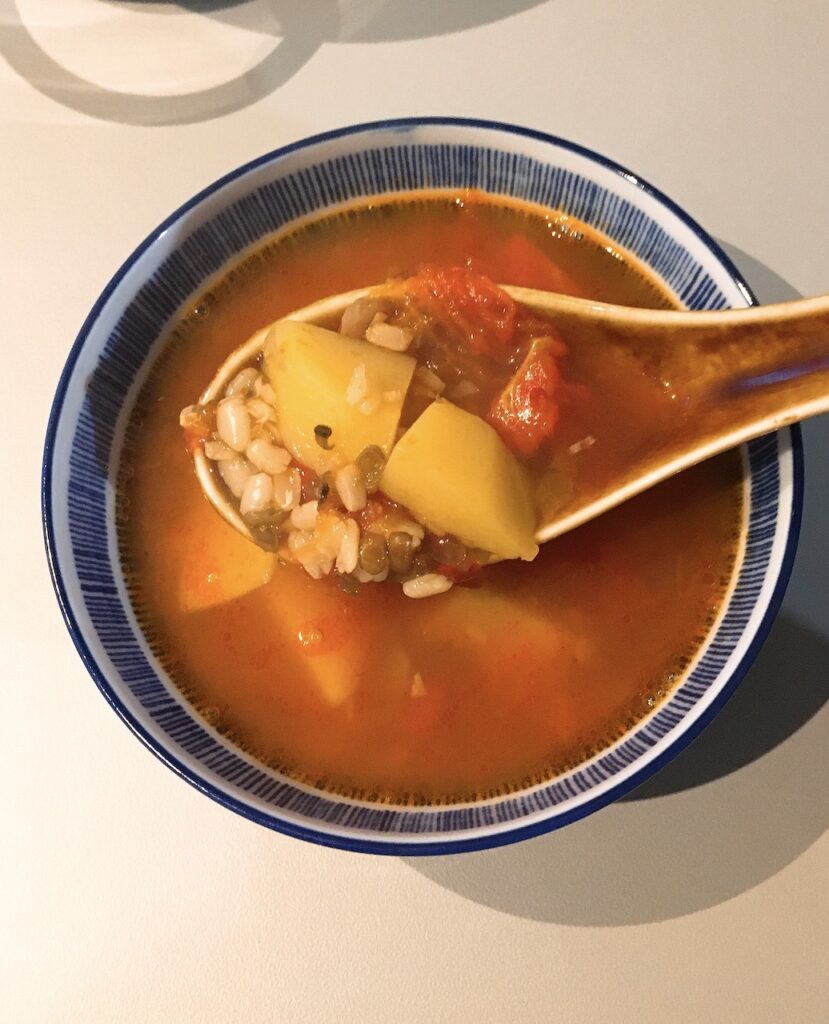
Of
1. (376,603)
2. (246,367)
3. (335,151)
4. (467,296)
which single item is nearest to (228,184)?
(335,151)

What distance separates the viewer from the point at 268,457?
199 cm

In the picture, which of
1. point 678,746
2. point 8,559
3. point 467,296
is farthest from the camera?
point 8,559

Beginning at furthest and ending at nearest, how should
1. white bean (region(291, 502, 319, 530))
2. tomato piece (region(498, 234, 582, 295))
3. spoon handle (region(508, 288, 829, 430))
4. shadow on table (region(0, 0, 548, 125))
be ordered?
shadow on table (region(0, 0, 548, 125)), tomato piece (region(498, 234, 582, 295)), white bean (region(291, 502, 319, 530)), spoon handle (region(508, 288, 829, 430))

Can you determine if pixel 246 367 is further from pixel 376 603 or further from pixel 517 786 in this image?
pixel 517 786

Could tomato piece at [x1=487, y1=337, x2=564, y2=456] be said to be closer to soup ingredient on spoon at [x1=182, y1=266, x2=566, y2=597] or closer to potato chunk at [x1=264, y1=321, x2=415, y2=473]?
soup ingredient on spoon at [x1=182, y1=266, x2=566, y2=597]

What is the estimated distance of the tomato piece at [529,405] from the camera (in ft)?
6.48

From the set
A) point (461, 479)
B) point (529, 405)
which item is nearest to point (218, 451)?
point (461, 479)

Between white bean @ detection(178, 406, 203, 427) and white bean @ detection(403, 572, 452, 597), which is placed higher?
white bean @ detection(178, 406, 203, 427)

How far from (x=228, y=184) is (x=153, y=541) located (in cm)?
90

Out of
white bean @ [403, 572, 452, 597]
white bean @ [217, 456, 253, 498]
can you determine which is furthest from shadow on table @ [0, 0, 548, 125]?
white bean @ [403, 572, 452, 597]

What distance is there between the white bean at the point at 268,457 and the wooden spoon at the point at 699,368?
0.51 feet

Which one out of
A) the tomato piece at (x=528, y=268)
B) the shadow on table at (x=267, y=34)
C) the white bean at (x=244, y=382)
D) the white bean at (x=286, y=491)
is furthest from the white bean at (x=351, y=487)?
the shadow on table at (x=267, y=34)

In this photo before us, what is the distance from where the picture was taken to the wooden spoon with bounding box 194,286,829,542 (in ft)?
5.64

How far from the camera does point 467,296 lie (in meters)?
2.06
